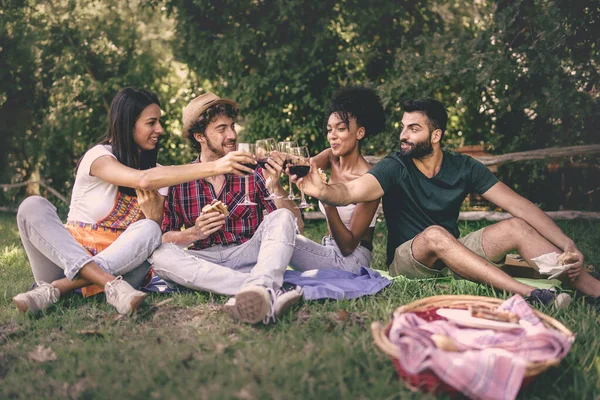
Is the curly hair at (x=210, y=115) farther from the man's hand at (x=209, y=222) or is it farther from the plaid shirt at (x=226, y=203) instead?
the man's hand at (x=209, y=222)

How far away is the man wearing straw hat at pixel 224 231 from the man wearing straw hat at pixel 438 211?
425 millimetres

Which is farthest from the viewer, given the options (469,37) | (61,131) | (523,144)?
(61,131)

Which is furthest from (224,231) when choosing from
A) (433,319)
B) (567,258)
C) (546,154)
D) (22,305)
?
(546,154)

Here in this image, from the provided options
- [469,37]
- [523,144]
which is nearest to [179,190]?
[469,37]

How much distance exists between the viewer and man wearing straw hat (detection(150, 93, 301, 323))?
11.3ft

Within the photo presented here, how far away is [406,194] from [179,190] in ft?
5.38

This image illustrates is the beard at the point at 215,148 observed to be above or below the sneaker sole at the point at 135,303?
above

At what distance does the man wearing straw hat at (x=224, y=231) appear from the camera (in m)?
3.46

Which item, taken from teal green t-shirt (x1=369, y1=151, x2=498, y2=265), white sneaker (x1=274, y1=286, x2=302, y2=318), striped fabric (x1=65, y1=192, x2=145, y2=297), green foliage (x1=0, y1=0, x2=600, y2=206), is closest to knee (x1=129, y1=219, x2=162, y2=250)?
striped fabric (x1=65, y1=192, x2=145, y2=297)

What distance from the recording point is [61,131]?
9.44 meters

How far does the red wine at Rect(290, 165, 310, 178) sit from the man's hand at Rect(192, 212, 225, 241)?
630 mm

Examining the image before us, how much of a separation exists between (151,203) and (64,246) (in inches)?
24.0

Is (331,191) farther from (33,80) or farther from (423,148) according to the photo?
(33,80)

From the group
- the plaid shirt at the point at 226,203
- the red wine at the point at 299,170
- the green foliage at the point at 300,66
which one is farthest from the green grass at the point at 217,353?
the green foliage at the point at 300,66
